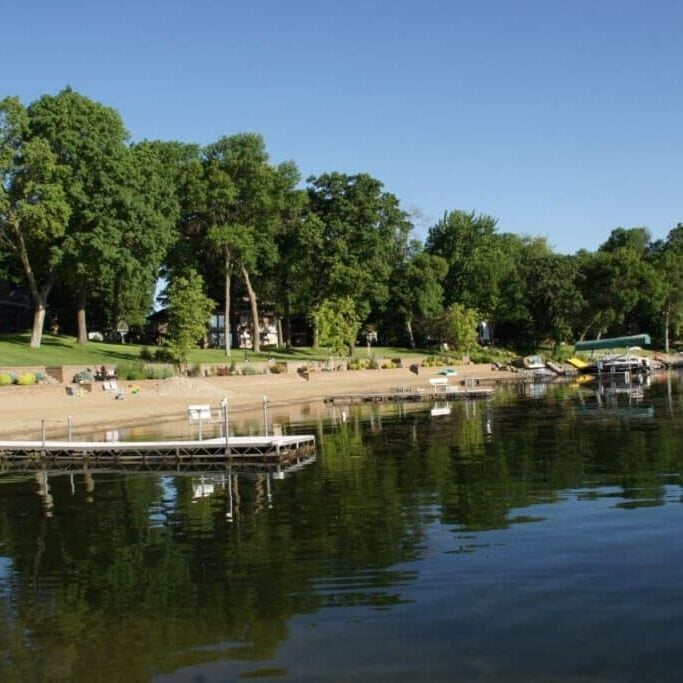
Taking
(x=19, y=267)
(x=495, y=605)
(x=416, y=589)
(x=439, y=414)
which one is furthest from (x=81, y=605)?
(x=19, y=267)

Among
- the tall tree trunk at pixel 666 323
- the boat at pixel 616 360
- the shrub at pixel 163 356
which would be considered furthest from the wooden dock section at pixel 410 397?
the tall tree trunk at pixel 666 323

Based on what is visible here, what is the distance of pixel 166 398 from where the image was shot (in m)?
50.5

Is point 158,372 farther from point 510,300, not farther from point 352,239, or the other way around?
point 510,300

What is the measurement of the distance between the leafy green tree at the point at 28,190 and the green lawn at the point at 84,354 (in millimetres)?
2745

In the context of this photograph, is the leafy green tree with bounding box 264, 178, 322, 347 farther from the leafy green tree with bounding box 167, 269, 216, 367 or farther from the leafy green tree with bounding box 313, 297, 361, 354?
the leafy green tree with bounding box 167, 269, 216, 367

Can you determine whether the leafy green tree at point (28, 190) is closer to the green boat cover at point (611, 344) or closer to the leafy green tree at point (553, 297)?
the leafy green tree at point (553, 297)

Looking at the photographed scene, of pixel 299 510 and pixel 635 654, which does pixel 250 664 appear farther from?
pixel 299 510

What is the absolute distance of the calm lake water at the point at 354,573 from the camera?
1002 centimetres

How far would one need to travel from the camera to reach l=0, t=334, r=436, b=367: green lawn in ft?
186

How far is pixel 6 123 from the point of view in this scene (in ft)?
194

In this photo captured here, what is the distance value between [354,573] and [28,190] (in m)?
51.4

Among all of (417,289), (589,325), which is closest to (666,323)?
(589,325)

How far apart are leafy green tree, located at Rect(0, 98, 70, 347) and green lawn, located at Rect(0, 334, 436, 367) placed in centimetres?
274

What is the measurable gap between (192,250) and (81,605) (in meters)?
68.6
